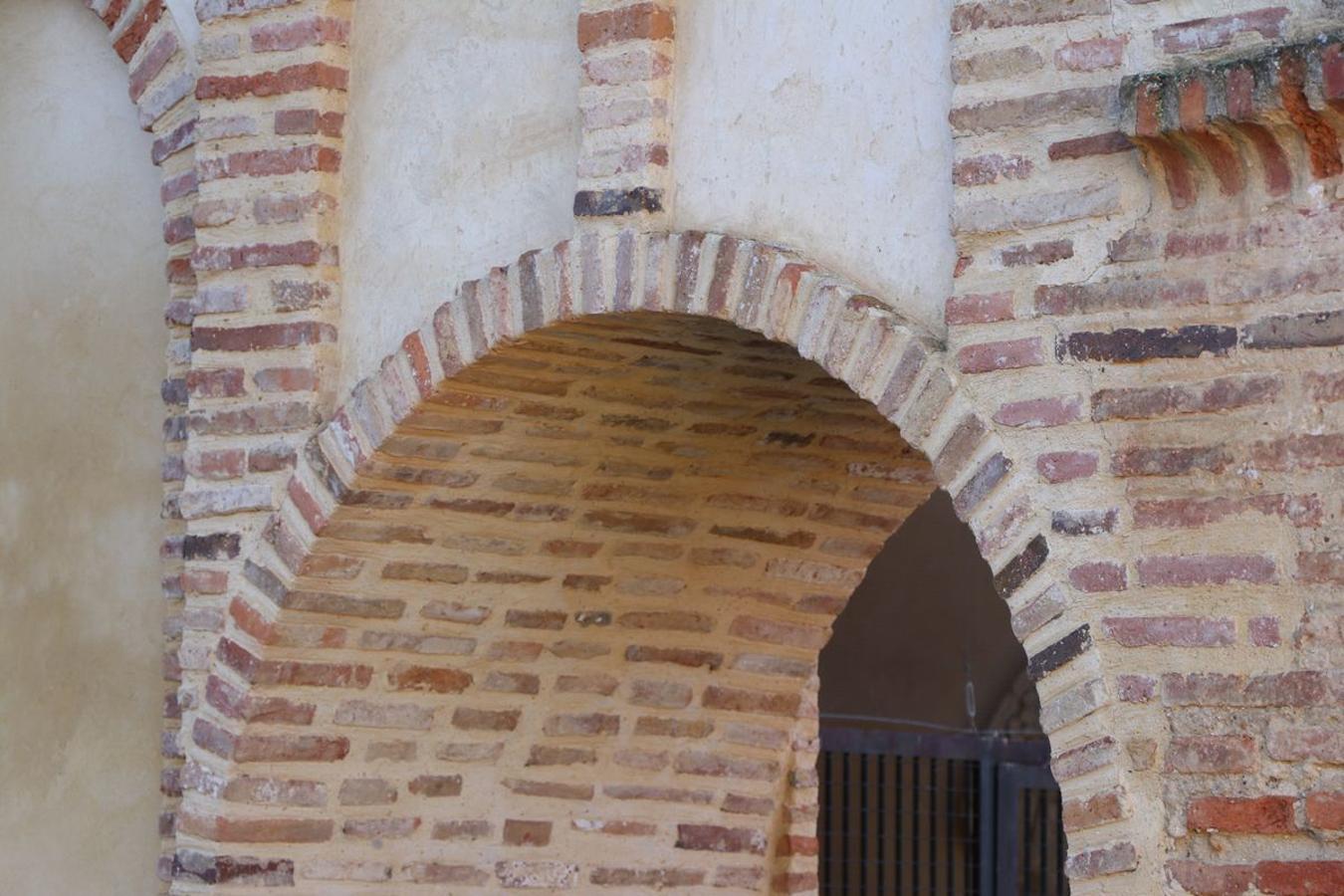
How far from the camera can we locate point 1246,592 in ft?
10.9

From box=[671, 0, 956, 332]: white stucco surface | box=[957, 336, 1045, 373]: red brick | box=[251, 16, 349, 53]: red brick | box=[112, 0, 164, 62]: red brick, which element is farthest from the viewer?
box=[112, 0, 164, 62]: red brick

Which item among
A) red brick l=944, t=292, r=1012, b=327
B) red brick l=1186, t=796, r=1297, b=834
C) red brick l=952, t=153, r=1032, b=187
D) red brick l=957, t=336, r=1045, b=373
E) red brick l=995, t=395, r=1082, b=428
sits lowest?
red brick l=1186, t=796, r=1297, b=834

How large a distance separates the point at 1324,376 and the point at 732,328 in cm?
139

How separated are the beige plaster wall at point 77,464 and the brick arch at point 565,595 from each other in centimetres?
Answer: 48

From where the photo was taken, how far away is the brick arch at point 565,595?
4.23m

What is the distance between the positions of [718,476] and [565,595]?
1.40 ft

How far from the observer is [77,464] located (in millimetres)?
5211

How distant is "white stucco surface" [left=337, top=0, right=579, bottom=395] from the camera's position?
4316 mm

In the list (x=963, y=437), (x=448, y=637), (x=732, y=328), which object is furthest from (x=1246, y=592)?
(x=448, y=637)

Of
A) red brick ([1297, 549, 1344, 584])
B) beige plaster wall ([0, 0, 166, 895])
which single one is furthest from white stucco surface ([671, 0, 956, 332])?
beige plaster wall ([0, 0, 166, 895])

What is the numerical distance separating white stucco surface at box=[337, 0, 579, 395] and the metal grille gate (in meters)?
2.82

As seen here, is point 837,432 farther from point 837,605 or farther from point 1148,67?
point 1148,67

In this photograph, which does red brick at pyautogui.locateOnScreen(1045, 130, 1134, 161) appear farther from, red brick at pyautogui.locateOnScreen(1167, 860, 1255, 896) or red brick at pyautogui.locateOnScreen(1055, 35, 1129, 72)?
red brick at pyautogui.locateOnScreen(1167, 860, 1255, 896)

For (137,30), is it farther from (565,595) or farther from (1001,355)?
(1001,355)
